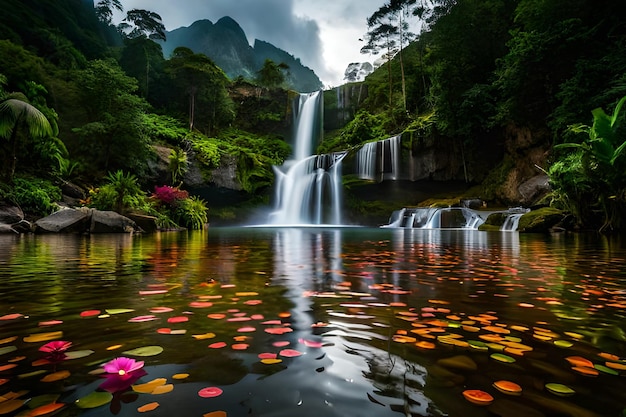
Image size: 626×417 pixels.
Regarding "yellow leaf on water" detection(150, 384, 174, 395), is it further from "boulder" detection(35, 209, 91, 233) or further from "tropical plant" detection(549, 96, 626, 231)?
"boulder" detection(35, 209, 91, 233)

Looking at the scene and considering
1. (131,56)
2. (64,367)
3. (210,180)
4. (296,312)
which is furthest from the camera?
(131,56)

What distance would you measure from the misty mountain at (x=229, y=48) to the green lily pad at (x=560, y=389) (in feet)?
289

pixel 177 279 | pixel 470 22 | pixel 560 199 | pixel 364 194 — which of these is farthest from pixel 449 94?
pixel 177 279

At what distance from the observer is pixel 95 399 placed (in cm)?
104

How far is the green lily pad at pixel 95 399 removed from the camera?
100 cm

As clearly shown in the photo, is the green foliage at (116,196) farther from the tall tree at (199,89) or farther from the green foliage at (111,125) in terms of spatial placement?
the tall tree at (199,89)

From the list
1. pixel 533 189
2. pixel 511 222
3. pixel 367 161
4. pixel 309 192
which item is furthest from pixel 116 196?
pixel 533 189

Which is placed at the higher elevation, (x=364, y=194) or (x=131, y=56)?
(x=131, y=56)

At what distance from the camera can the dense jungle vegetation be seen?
12.7 m

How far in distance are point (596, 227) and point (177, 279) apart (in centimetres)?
1465

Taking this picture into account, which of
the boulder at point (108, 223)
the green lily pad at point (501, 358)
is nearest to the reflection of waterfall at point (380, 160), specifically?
the boulder at point (108, 223)

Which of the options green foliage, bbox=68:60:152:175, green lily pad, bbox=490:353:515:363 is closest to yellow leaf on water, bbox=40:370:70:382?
green lily pad, bbox=490:353:515:363

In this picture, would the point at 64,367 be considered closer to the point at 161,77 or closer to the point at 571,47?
the point at 571,47

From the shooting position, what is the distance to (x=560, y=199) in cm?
1276
